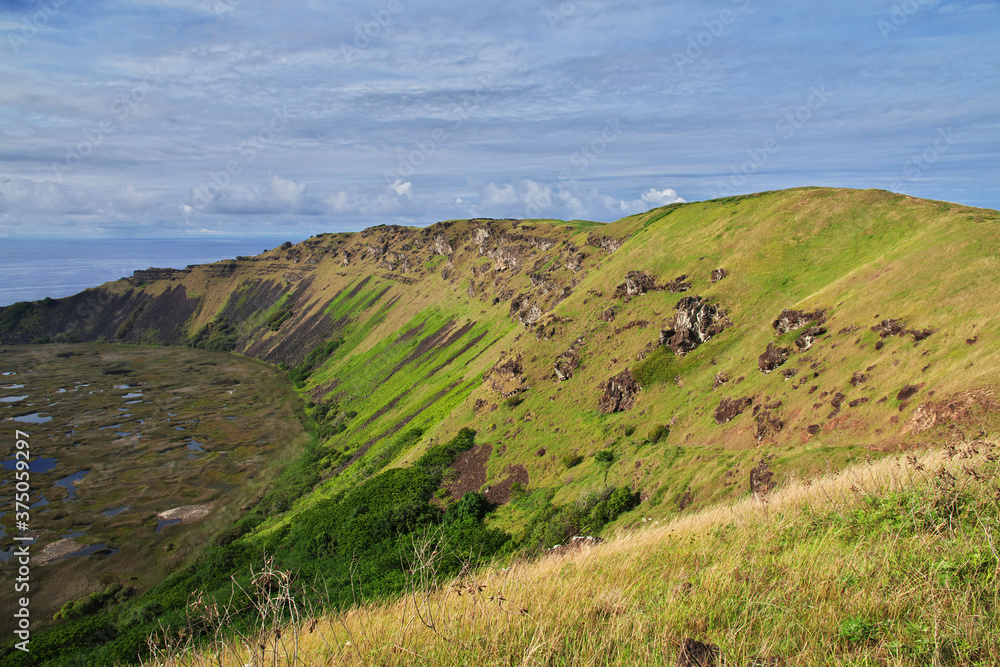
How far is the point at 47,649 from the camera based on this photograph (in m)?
35.6

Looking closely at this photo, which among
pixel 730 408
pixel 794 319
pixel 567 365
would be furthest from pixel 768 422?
pixel 567 365

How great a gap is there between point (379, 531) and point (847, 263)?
51.2 meters

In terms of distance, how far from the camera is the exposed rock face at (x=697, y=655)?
401cm

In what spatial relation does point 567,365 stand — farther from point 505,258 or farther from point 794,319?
point 505,258

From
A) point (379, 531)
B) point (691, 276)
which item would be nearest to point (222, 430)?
point (379, 531)

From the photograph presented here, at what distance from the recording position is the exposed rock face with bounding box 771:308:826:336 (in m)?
35.4

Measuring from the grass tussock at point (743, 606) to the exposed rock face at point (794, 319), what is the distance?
33.4 m

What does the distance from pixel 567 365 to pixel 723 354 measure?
57.9ft

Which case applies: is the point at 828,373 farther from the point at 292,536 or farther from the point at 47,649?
the point at 47,649

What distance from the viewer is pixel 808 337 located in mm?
34000

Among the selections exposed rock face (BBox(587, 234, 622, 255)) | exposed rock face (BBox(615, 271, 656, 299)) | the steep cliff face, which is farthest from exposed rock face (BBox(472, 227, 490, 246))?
exposed rock face (BBox(615, 271, 656, 299))

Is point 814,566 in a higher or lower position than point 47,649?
higher

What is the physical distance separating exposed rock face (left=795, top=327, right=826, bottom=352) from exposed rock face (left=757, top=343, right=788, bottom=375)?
1.06 m

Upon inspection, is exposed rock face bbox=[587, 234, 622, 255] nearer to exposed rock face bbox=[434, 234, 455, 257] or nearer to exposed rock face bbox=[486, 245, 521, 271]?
exposed rock face bbox=[486, 245, 521, 271]
